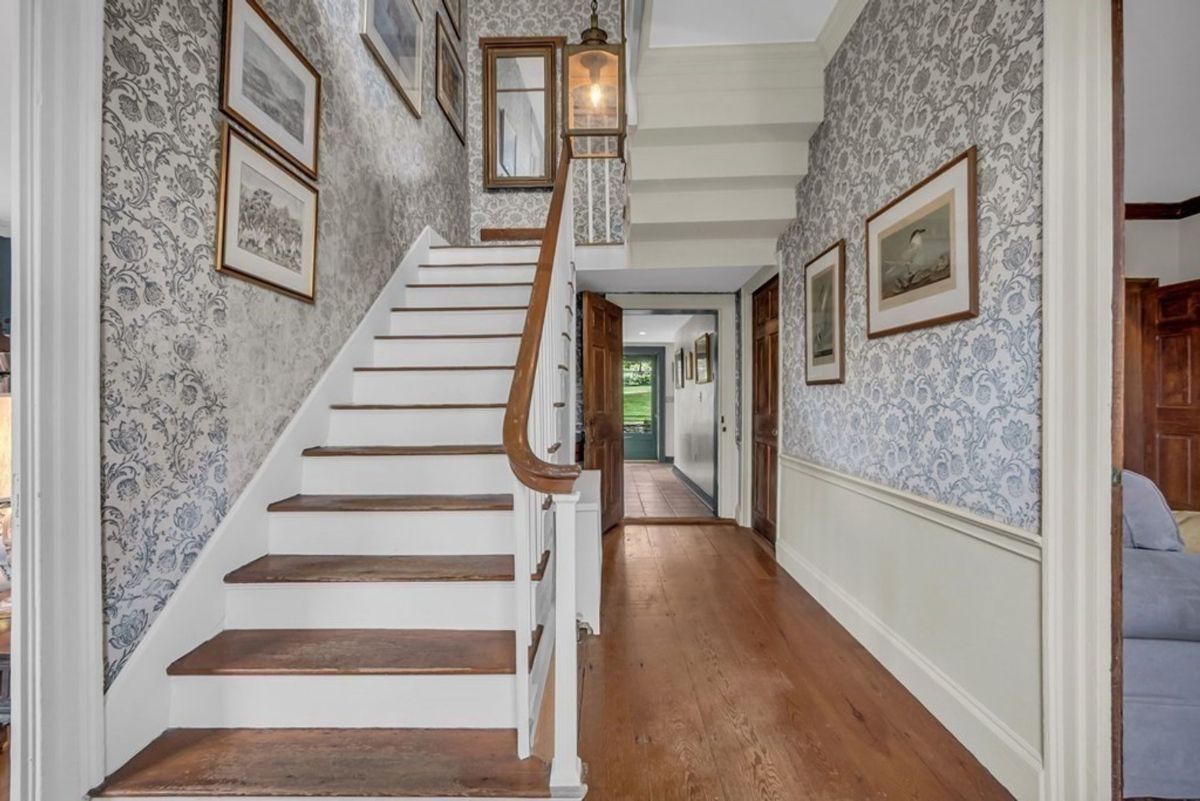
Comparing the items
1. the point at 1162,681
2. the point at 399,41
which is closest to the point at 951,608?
the point at 1162,681

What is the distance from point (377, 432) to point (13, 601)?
1205mm

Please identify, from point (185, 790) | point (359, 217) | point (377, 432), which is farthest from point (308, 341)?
point (185, 790)

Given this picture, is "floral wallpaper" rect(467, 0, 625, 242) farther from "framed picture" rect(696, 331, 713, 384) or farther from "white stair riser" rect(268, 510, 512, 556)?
"white stair riser" rect(268, 510, 512, 556)

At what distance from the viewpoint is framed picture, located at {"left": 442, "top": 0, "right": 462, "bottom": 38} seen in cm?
376

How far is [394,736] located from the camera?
1.44m

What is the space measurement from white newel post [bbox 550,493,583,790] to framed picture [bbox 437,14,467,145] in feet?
11.0

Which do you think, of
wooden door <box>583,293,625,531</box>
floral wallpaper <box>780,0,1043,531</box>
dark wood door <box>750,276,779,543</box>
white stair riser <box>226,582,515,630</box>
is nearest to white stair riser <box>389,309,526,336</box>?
wooden door <box>583,293,625,531</box>

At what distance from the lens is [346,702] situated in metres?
1.45

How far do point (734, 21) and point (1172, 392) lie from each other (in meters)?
3.90

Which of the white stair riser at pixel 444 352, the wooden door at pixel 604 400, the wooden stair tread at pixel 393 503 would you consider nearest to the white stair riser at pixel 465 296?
the white stair riser at pixel 444 352

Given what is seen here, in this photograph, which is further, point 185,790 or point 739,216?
point 739,216

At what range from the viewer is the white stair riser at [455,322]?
9.06 feet

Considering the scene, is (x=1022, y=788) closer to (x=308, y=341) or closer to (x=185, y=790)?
(x=185, y=790)

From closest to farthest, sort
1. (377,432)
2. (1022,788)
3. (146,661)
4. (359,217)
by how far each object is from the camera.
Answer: (146,661)
(1022,788)
(377,432)
(359,217)
